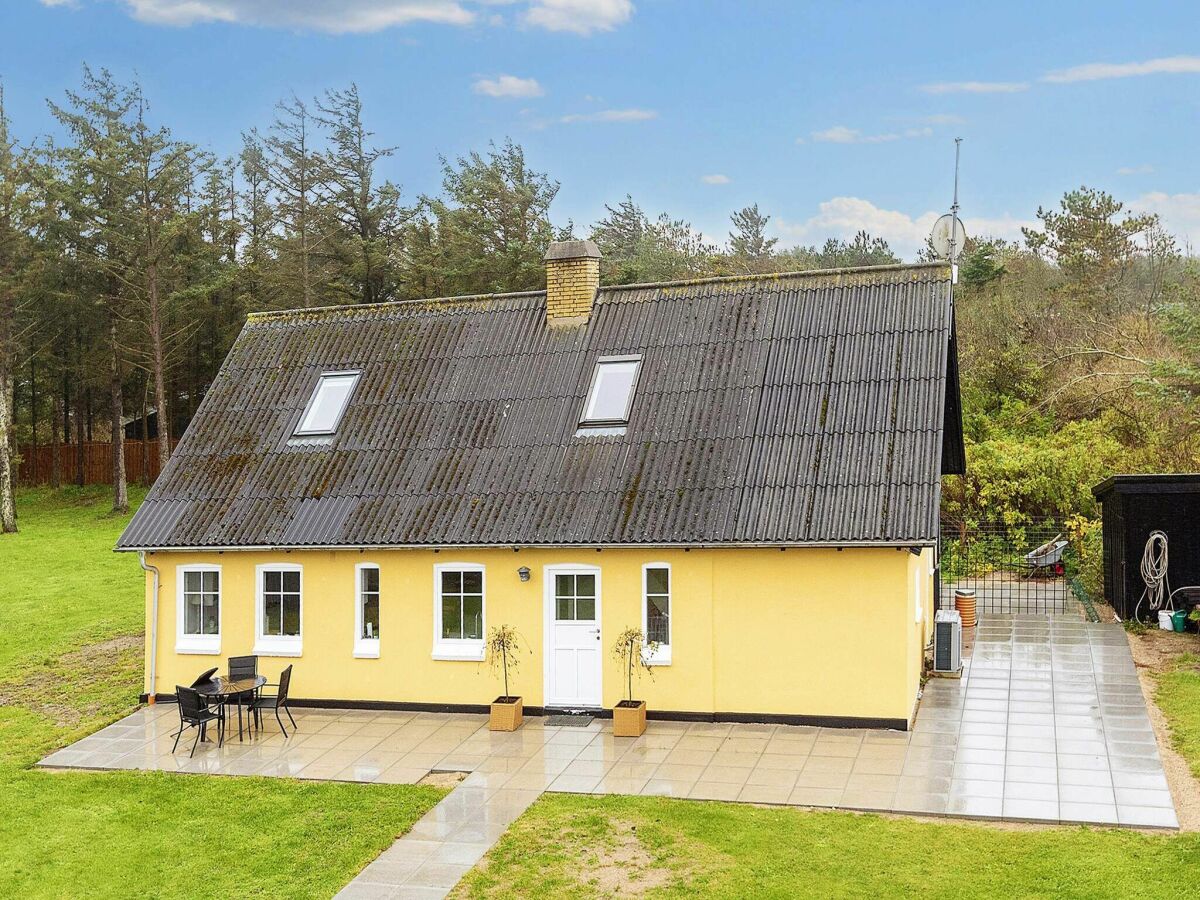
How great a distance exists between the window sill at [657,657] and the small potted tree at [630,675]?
1 centimetres

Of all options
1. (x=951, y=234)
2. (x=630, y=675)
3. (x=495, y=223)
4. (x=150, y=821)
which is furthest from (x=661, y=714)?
(x=495, y=223)

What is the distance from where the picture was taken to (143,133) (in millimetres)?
39875

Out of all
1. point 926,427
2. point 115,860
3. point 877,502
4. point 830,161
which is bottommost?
point 115,860

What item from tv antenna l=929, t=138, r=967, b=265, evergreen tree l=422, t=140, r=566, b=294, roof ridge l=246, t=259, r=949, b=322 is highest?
evergreen tree l=422, t=140, r=566, b=294

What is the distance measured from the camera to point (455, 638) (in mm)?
16250

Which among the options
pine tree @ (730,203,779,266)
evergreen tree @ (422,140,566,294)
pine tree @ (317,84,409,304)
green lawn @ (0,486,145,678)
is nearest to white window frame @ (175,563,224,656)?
green lawn @ (0,486,145,678)

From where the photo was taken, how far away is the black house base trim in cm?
1463

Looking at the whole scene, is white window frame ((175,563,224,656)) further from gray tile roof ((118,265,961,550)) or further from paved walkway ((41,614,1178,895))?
paved walkway ((41,614,1178,895))

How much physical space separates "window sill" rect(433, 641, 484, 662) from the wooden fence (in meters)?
33.7

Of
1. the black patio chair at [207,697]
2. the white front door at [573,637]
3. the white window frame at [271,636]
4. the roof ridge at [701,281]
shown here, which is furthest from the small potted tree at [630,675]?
the roof ridge at [701,281]

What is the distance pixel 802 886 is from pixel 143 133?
37.8 m

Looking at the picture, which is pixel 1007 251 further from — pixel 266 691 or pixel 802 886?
pixel 802 886

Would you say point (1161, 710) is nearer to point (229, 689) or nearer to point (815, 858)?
point (815, 858)

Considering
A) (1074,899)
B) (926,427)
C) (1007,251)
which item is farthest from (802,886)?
(1007,251)
